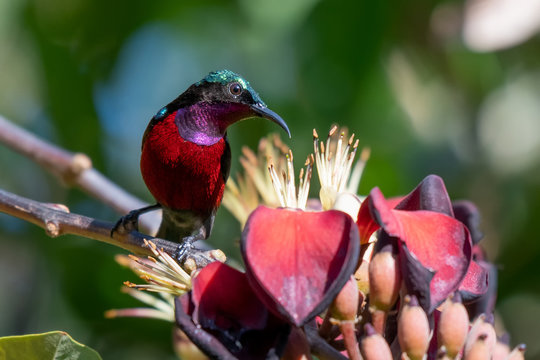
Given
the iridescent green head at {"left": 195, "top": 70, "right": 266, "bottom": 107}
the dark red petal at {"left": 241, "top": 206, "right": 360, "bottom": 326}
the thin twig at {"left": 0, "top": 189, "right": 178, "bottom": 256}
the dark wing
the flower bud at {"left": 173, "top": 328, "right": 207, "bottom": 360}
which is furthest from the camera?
the dark wing

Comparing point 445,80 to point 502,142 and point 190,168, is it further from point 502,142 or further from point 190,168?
point 190,168

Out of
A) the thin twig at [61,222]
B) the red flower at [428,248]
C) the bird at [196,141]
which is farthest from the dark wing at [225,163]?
the red flower at [428,248]

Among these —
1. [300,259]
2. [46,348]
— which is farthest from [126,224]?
[300,259]

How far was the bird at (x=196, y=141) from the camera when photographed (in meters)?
1.95

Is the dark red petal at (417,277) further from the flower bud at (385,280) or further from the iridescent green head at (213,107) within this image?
the iridescent green head at (213,107)

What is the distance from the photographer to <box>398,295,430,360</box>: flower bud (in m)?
1.20

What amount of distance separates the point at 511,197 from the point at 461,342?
1.83 m

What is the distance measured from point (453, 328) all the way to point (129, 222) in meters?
0.92

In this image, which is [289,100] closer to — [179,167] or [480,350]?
[179,167]

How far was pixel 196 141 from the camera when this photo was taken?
6.59 ft

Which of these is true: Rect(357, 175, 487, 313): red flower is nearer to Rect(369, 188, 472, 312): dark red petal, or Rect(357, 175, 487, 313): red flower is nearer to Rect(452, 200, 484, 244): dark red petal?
Rect(369, 188, 472, 312): dark red petal

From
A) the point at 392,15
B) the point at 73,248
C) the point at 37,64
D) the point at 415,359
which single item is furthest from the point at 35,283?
the point at 415,359

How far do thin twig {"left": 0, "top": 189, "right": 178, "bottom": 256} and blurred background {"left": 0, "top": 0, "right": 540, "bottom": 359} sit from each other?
44.5 inches

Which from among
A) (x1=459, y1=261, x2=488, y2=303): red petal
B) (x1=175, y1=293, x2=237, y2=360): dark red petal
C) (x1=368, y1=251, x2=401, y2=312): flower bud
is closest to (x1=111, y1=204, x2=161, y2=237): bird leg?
(x1=175, y1=293, x2=237, y2=360): dark red petal
